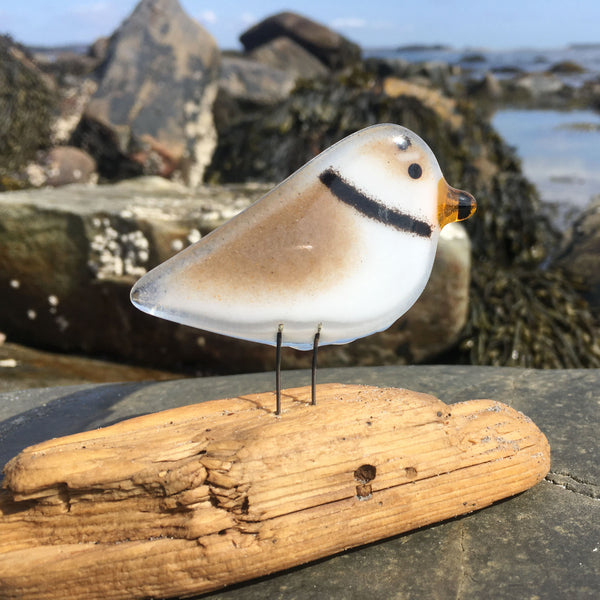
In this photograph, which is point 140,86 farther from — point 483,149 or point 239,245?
point 239,245

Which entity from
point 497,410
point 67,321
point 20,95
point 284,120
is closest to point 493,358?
point 497,410

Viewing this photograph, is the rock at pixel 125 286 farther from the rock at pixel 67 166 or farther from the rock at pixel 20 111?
the rock at pixel 20 111

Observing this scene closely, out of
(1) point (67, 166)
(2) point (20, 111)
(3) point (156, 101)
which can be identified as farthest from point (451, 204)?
(2) point (20, 111)

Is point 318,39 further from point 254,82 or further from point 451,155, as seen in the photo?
point 451,155

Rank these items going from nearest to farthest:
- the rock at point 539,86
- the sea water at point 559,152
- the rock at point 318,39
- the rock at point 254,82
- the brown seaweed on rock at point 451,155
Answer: the brown seaweed on rock at point 451,155
the sea water at point 559,152
the rock at point 254,82
the rock at point 318,39
the rock at point 539,86

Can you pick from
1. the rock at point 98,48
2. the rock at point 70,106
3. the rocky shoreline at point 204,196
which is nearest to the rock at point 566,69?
the rock at point 98,48
